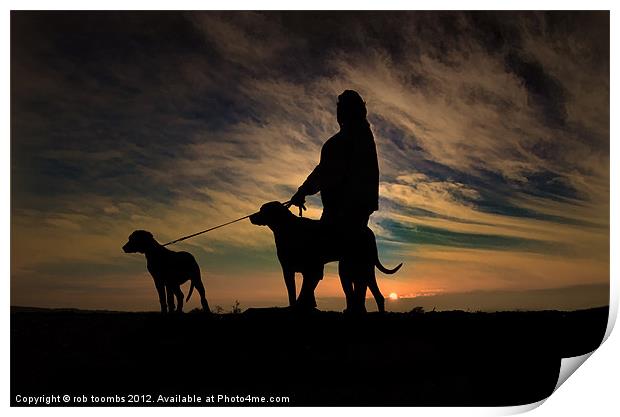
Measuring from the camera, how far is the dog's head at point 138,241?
809 cm

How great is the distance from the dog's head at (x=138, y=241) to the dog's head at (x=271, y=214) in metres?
1.04

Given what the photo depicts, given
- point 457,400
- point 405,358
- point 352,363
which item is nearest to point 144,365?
point 352,363

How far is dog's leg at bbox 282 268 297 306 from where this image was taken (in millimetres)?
7734

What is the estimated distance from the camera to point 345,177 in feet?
26.0

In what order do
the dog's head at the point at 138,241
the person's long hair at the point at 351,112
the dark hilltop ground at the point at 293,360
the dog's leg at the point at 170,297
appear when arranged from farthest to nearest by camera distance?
1. the dog's leg at the point at 170,297
2. the dog's head at the point at 138,241
3. the person's long hair at the point at 351,112
4. the dark hilltop ground at the point at 293,360

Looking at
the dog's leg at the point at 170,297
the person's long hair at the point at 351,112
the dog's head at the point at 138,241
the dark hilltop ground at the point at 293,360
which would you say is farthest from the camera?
the dog's leg at the point at 170,297

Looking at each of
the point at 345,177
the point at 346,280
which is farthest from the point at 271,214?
the point at 346,280

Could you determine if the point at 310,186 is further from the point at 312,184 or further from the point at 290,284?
the point at 290,284

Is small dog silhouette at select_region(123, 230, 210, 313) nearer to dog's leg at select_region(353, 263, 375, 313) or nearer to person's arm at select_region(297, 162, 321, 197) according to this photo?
person's arm at select_region(297, 162, 321, 197)

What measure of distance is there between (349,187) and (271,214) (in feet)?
2.47

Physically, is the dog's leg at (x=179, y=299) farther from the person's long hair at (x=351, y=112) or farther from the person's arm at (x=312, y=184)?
the person's long hair at (x=351, y=112)

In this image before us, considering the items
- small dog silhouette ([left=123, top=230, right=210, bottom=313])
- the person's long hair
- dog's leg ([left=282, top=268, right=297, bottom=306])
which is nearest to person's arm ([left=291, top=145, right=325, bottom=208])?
the person's long hair

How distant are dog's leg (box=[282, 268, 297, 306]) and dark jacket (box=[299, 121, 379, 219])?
24.7 inches

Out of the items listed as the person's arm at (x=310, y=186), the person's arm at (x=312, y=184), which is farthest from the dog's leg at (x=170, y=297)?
the person's arm at (x=312, y=184)
